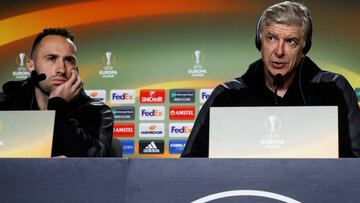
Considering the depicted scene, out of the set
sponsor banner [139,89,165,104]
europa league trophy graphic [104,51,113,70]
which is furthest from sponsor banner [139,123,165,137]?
europa league trophy graphic [104,51,113,70]

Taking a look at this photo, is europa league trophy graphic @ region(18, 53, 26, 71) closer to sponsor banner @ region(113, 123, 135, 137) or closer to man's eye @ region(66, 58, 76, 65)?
sponsor banner @ region(113, 123, 135, 137)

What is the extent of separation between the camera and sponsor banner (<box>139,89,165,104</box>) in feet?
12.5

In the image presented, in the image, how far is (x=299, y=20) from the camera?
239cm

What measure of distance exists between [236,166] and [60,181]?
1.21 ft

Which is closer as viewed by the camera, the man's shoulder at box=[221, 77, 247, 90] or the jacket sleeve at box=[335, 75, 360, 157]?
the jacket sleeve at box=[335, 75, 360, 157]

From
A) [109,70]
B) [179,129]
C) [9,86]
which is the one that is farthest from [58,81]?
[179,129]

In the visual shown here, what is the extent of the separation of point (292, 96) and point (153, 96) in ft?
5.32

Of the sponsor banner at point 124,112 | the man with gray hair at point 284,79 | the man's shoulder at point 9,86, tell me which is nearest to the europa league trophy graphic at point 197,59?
the sponsor banner at point 124,112

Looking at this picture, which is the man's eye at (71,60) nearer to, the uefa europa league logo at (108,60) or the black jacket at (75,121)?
the black jacket at (75,121)

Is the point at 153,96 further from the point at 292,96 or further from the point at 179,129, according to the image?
the point at 292,96

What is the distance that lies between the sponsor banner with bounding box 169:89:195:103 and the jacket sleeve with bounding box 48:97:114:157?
1.03 m

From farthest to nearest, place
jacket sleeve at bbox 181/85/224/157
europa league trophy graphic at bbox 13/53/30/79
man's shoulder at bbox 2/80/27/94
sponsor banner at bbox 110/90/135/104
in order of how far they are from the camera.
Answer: europa league trophy graphic at bbox 13/53/30/79, sponsor banner at bbox 110/90/135/104, jacket sleeve at bbox 181/85/224/157, man's shoulder at bbox 2/80/27/94

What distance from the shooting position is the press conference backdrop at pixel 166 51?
147 inches

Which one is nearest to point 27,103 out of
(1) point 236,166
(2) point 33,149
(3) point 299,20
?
(2) point 33,149
